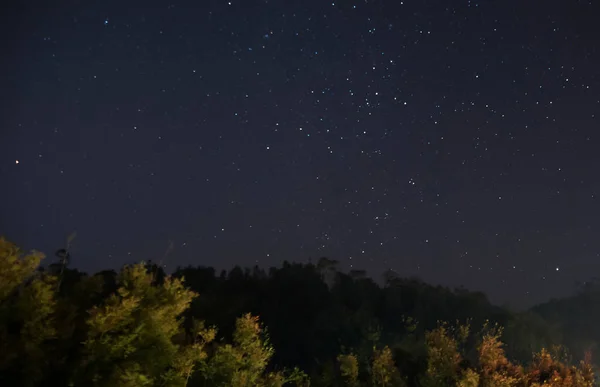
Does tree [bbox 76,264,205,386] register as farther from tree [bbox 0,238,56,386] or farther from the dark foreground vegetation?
tree [bbox 0,238,56,386]

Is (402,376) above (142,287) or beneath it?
beneath

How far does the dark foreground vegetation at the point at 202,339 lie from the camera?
13.5 m

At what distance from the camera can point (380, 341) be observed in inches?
1890

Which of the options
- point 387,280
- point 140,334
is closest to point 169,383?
point 140,334

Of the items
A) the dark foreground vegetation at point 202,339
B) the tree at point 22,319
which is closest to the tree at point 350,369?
the dark foreground vegetation at point 202,339

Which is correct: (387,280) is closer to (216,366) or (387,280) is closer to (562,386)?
(562,386)

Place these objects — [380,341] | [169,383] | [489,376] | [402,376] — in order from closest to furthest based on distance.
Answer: [169,383], [489,376], [402,376], [380,341]

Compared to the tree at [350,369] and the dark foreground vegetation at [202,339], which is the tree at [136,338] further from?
the tree at [350,369]

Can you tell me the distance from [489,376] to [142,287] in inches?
550

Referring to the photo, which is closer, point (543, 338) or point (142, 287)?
point (142, 287)

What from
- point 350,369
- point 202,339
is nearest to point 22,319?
point 202,339

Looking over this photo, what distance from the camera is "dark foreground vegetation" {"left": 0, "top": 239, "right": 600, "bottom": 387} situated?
13461 mm

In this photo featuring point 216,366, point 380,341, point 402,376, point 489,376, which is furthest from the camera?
point 380,341

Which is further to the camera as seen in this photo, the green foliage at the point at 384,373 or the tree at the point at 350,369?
the green foliage at the point at 384,373
